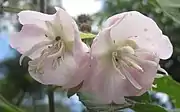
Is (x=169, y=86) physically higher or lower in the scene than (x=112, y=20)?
lower

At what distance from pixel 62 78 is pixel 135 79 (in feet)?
0.18

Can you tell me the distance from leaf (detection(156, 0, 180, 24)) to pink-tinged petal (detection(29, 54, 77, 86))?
0.18 meters

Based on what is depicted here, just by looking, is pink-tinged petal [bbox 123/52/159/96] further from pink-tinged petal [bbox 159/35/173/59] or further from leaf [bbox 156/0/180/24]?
leaf [bbox 156/0/180/24]

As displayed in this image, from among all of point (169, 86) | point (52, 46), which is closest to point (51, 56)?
point (52, 46)

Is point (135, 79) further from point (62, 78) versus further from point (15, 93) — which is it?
point (15, 93)

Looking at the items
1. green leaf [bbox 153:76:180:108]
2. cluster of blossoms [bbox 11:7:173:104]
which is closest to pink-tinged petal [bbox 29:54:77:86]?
cluster of blossoms [bbox 11:7:173:104]

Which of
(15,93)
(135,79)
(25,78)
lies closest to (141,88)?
(135,79)

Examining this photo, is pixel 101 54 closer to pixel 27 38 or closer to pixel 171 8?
pixel 27 38

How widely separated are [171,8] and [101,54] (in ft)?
0.60

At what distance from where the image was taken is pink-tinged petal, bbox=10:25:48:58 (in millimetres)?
406

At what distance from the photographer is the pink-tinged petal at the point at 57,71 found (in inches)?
14.8

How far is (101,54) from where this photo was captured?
38 cm

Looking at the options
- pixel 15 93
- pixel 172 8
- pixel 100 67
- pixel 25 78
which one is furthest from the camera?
pixel 25 78

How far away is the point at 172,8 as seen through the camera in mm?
538
